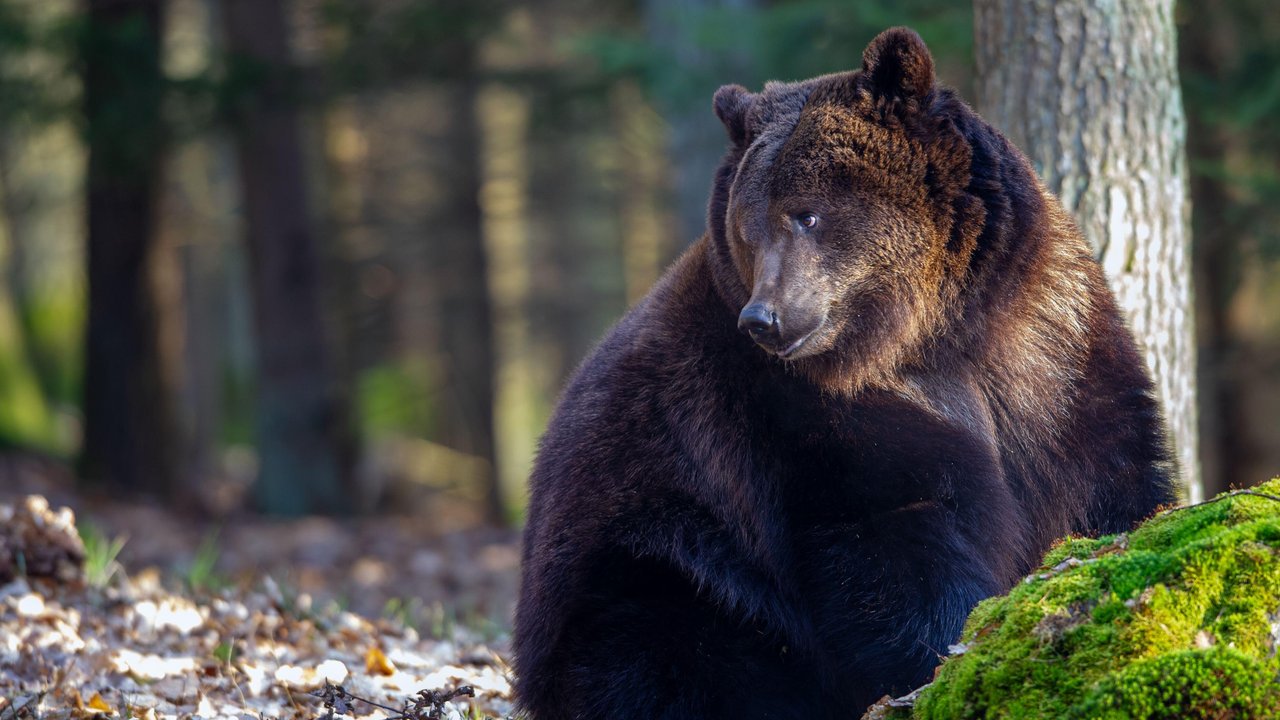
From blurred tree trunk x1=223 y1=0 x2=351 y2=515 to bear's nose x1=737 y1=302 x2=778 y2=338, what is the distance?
1071cm

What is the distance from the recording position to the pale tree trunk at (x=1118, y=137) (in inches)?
215

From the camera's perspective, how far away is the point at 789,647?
3955 millimetres

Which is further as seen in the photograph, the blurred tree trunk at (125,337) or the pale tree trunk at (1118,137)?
the blurred tree trunk at (125,337)

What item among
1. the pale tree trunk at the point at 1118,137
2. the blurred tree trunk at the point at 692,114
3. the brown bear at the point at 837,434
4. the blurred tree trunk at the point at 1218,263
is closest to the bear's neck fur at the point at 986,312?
the brown bear at the point at 837,434

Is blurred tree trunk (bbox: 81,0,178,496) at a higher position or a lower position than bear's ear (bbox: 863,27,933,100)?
lower

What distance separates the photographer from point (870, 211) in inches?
156

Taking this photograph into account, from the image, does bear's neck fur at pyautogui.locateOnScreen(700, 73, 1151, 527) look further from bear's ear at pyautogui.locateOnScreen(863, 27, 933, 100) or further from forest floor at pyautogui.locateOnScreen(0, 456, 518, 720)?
forest floor at pyautogui.locateOnScreen(0, 456, 518, 720)

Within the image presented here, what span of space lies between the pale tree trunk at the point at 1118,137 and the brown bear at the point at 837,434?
1351 millimetres

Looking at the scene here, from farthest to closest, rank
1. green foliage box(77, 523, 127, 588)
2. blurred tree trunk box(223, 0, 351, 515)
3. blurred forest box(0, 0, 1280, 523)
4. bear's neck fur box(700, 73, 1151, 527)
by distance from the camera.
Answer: blurred tree trunk box(223, 0, 351, 515), blurred forest box(0, 0, 1280, 523), green foliage box(77, 523, 127, 588), bear's neck fur box(700, 73, 1151, 527)

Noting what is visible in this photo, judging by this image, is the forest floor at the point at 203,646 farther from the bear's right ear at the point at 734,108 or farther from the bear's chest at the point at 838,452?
the bear's right ear at the point at 734,108

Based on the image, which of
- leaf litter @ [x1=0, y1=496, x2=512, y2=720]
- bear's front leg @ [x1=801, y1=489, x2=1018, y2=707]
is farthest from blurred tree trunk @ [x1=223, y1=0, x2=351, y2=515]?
bear's front leg @ [x1=801, y1=489, x2=1018, y2=707]

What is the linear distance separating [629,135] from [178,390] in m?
8.41

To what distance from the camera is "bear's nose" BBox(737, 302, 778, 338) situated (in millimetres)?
3635

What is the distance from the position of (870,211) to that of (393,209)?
1757 cm
